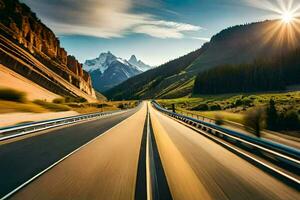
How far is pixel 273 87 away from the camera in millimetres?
121750

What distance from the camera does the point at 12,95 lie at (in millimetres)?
36062

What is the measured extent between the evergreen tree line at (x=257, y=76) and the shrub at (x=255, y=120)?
354ft

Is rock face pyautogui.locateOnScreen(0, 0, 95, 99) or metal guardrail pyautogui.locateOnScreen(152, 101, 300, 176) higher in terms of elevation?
rock face pyautogui.locateOnScreen(0, 0, 95, 99)

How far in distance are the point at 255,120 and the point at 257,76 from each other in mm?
116215

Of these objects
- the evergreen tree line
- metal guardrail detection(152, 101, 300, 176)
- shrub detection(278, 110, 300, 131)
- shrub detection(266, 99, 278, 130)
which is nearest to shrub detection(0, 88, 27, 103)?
metal guardrail detection(152, 101, 300, 176)

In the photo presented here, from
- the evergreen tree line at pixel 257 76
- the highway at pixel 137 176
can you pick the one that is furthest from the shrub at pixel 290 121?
the evergreen tree line at pixel 257 76

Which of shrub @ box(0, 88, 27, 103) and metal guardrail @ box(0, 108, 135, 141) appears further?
shrub @ box(0, 88, 27, 103)

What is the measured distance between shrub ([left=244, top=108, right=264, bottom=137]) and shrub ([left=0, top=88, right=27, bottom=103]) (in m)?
27.0

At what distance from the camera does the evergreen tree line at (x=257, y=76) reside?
124 metres

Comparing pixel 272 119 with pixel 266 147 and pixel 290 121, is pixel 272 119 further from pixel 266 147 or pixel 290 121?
pixel 266 147

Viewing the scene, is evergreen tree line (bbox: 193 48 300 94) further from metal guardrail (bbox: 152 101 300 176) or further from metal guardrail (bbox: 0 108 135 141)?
metal guardrail (bbox: 152 101 300 176)

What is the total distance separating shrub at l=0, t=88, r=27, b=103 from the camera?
35.2m

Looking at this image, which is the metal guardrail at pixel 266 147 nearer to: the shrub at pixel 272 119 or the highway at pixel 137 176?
the highway at pixel 137 176

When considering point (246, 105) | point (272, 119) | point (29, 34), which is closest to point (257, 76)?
point (246, 105)
